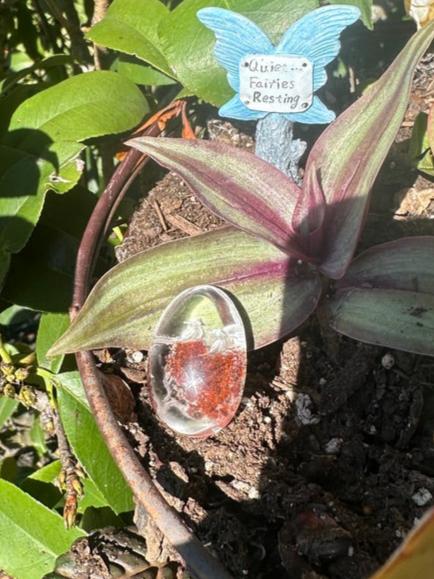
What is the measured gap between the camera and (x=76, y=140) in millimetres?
1058

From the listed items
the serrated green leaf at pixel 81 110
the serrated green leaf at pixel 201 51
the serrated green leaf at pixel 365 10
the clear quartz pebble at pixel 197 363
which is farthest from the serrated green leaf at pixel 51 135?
the serrated green leaf at pixel 365 10

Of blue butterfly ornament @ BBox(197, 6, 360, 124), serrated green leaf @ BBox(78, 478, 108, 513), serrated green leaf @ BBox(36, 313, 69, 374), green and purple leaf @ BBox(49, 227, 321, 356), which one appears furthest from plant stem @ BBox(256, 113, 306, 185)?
serrated green leaf @ BBox(78, 478, 108, 513)

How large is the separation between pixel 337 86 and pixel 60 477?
771 millimetres

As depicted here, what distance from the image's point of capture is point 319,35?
0.89 metres

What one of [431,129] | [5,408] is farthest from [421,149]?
[5,408]

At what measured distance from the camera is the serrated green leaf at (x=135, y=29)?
3.49 ft

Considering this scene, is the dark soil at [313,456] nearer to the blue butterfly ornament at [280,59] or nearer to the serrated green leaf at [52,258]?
the serrated green leaf at [52,258]

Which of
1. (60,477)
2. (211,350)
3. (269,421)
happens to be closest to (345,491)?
(269,421)

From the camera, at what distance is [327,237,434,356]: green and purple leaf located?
85 centimetres

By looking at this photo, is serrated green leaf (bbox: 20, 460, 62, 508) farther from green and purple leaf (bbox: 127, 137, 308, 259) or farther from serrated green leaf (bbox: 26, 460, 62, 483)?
green and purple leaf (bbox: 127, 137, 308, 259)

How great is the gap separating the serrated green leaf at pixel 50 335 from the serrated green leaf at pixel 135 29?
0.39 metres

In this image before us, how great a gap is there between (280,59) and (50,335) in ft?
1.70

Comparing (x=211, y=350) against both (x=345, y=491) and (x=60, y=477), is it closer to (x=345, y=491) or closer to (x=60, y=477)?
(x=345, y=491)

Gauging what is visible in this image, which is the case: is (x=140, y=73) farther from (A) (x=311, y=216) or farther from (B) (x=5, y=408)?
(B) (x=5, y=408)
